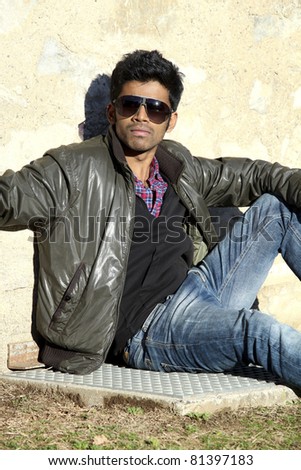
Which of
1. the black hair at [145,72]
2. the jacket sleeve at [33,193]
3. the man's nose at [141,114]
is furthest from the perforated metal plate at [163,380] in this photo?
the black hair at [145,72]

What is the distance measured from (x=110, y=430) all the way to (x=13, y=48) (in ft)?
5.91

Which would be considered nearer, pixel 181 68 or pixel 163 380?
pixel 163 380

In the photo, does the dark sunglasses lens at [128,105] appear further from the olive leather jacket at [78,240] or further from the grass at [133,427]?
the grass at [133,427]

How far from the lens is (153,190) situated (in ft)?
14.9

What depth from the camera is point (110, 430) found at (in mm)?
3670

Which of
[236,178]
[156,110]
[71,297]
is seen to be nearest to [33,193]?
[71,297]

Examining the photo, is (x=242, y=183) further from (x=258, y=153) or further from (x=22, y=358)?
(x=22, y=358)

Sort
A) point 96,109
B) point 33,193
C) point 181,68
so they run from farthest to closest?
point 181,68
point 96,109
point 33,193

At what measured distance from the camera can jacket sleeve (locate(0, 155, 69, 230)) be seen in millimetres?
4000

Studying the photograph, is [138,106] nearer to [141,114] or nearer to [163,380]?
[141,114]

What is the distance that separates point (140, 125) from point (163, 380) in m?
1.21

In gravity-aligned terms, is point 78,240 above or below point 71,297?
above

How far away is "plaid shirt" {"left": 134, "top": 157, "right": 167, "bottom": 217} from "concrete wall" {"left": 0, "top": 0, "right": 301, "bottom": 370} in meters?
0.43

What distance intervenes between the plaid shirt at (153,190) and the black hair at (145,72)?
14.1 inches
